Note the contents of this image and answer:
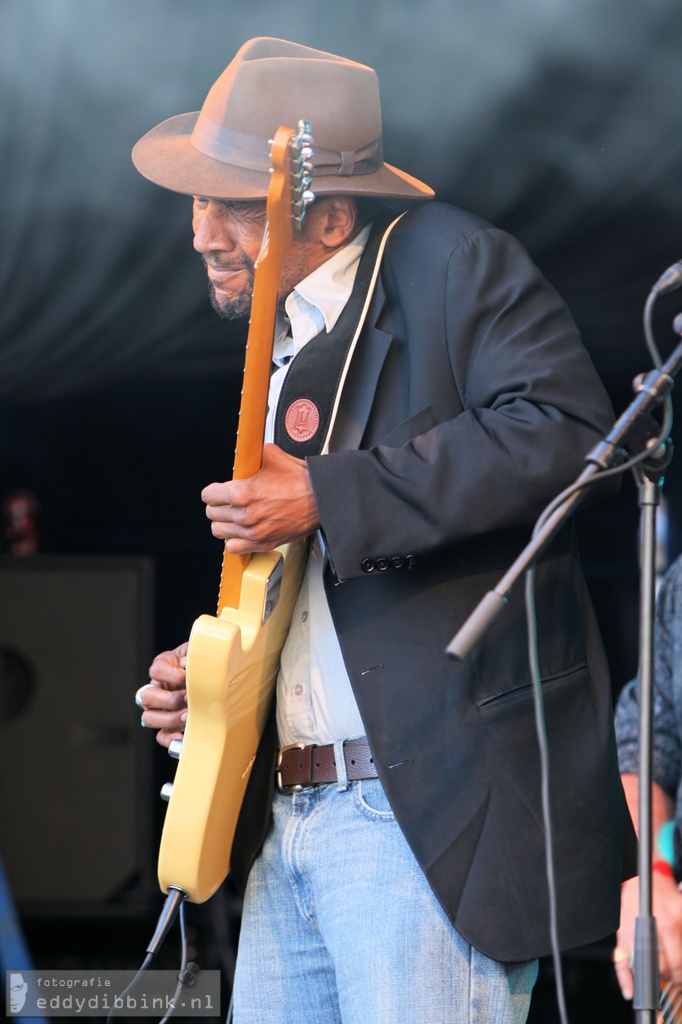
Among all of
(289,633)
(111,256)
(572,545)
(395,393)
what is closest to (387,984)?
(289,633)

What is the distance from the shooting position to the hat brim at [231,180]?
5.05ft

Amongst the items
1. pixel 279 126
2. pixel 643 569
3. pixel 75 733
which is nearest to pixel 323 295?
pixel 279 126

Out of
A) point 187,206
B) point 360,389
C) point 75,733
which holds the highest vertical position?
point 187,206

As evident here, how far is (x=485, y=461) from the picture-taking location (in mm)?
1339

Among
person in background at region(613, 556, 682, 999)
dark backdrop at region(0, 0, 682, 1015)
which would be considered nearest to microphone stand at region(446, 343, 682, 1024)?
person in background at region(613, 556, 682, 999)

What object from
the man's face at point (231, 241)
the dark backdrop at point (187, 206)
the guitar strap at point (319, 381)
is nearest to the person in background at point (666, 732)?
the guitar strap at point (319, 381)

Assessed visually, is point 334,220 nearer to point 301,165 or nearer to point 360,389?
point 301,165

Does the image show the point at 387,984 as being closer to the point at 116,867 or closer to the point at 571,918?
the point at 571,918

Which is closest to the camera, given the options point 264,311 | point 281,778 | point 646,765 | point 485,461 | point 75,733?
point 646,765

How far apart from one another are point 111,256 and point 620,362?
1.37 m

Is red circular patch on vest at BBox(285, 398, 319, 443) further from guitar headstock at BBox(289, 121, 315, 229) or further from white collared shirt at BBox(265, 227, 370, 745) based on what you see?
guitar headstock at BBox(289, 121, 315, 229)

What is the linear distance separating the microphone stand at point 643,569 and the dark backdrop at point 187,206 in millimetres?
1535

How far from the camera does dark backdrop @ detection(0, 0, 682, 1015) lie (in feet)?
8.21

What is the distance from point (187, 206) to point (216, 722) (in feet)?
5.81
